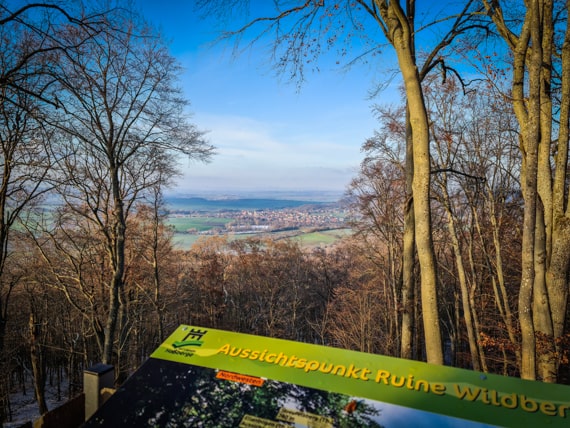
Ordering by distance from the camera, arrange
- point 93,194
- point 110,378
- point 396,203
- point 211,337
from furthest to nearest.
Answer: point 396,203 → point 93,194 → point 110,378 → point 211,337

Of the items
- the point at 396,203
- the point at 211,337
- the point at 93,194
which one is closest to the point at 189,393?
the point at 211,337

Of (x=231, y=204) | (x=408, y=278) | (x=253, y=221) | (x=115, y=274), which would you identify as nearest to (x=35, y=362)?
(x=115, y=274)

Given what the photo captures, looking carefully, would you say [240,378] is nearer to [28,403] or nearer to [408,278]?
[408,278]

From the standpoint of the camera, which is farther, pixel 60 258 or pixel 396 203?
pixel 396 203

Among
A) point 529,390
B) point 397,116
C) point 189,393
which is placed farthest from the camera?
point 397,116

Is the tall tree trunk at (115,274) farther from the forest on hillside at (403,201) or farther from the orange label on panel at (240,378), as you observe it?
the orange label on panel at (240,378)

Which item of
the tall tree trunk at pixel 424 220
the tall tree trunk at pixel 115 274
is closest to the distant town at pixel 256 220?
the tall tree trunk at pixel 115 274

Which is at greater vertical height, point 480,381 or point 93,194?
point 93,194

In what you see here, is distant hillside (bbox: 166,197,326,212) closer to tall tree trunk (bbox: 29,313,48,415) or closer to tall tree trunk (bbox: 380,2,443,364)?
tall tree trunk (bbox: 29,313,48,415)

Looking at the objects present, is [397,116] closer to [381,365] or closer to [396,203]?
[396,203]
